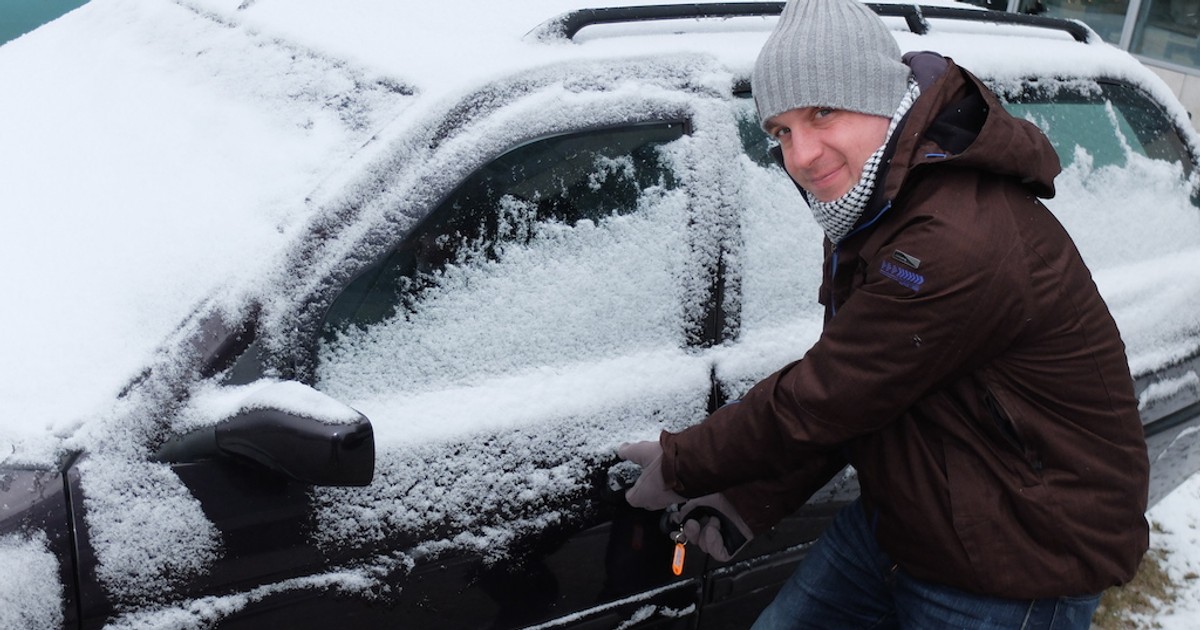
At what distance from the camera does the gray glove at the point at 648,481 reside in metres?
1.65

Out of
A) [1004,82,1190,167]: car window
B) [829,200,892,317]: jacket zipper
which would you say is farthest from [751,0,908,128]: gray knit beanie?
[1004,82,1190,167]: car window

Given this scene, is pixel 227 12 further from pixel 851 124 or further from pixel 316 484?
pixel 851 124

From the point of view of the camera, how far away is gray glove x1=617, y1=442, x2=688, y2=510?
1648mm

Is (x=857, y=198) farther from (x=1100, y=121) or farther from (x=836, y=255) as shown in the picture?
(x=1100, y=121)

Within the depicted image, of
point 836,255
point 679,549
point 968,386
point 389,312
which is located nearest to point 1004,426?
point 968,386

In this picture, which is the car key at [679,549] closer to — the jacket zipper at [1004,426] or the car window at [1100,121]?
the jacket zipper at [1004,426]

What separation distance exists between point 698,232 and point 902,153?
518 millimetres

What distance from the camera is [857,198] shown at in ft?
4.57

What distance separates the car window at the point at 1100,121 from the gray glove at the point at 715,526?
1.17 m

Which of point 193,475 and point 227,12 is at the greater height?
point 227,12

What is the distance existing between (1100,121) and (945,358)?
Result: 4.66 feet

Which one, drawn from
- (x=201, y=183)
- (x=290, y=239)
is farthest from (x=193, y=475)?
(x=201, y=183)

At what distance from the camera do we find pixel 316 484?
1402 millimetres

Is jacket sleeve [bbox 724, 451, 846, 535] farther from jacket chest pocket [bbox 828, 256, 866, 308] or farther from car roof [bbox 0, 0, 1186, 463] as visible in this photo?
car roof [bbox 0, 0, 1186, 463]
